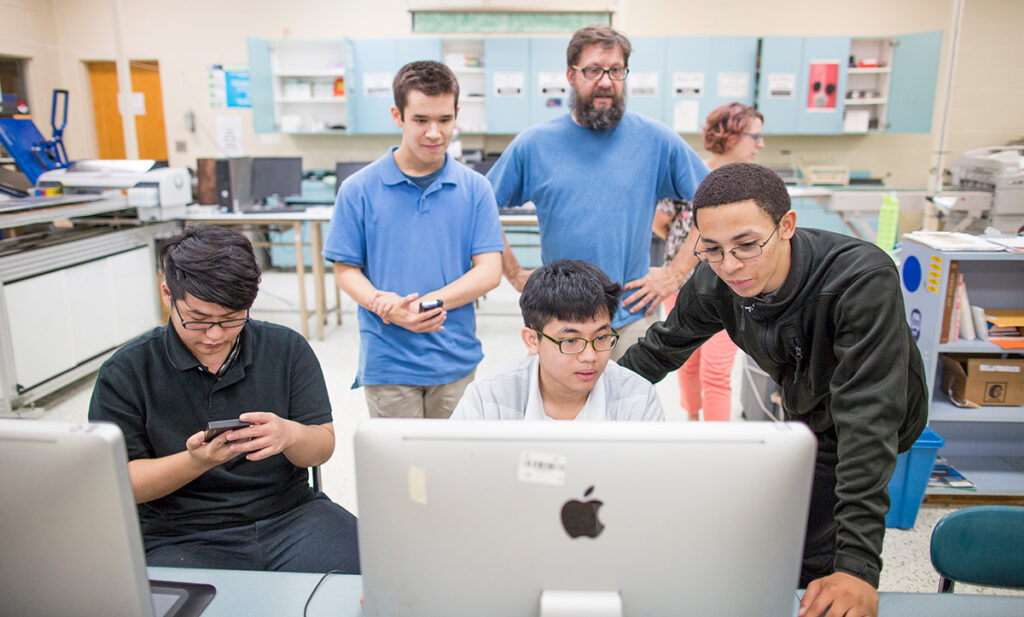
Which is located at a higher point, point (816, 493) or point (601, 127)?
point (601, 127)

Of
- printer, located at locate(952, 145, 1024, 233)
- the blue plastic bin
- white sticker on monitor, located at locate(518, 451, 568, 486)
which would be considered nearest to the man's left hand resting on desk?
white sticker on monitor, located at locate(518, 451, 568, 486)

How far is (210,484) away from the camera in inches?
52.8

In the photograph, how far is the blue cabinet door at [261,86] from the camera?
5945mm

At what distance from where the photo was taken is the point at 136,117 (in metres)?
6.90

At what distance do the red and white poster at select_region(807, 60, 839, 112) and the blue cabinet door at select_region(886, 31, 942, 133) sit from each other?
0.46m

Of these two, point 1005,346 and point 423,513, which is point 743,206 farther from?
point 1005,346

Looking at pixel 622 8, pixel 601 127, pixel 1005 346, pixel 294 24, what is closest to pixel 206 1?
pixel 294 24

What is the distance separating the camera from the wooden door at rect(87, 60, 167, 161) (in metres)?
6.77

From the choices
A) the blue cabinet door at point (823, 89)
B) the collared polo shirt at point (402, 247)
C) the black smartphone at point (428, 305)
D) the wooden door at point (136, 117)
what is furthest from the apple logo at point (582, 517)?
the wooden door at point (136, 117)

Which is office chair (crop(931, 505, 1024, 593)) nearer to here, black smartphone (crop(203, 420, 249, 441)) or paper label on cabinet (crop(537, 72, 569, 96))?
black smartphone (crop(203, 420, 249, 441))

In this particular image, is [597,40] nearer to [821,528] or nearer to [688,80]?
[821,528]

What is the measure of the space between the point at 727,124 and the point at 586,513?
2.22 m

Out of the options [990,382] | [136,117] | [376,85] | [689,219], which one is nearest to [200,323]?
[689,219]

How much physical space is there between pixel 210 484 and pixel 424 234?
808 millimetres
